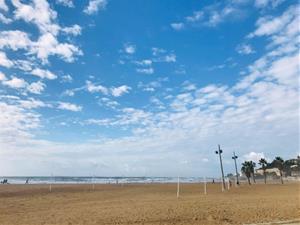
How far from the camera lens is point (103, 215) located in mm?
18422

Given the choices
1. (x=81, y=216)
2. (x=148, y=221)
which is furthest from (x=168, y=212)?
(x=81, y=216)

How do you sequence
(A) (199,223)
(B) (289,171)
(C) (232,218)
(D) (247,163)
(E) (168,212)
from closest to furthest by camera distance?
(A) (199,223) < (C) (232,218) < (E) (168,212) < (D) (247,163) < (B) (289,171)

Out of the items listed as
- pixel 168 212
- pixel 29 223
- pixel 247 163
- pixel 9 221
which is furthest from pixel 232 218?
pixel 247 163

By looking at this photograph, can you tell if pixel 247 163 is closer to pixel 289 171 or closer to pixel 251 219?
pixel 289 171

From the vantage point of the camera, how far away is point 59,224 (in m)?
16.0

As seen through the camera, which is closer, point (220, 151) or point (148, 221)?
point (148, 221)

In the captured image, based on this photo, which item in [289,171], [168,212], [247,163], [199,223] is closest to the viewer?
[199,223]

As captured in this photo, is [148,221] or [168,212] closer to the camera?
[148,221]

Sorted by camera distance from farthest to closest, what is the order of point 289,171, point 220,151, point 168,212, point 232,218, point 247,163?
1. point 289,171
2. point 247,163
3. point 220,151
4. point 168,212
5. point 232,218

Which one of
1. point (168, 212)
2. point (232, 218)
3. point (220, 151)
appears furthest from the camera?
point (220, 151)

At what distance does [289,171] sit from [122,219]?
386 ft

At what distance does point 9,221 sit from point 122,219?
19.5 feet

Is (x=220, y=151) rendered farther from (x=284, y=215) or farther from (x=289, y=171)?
(x=289, y=171)

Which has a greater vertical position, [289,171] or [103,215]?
[289,171]
